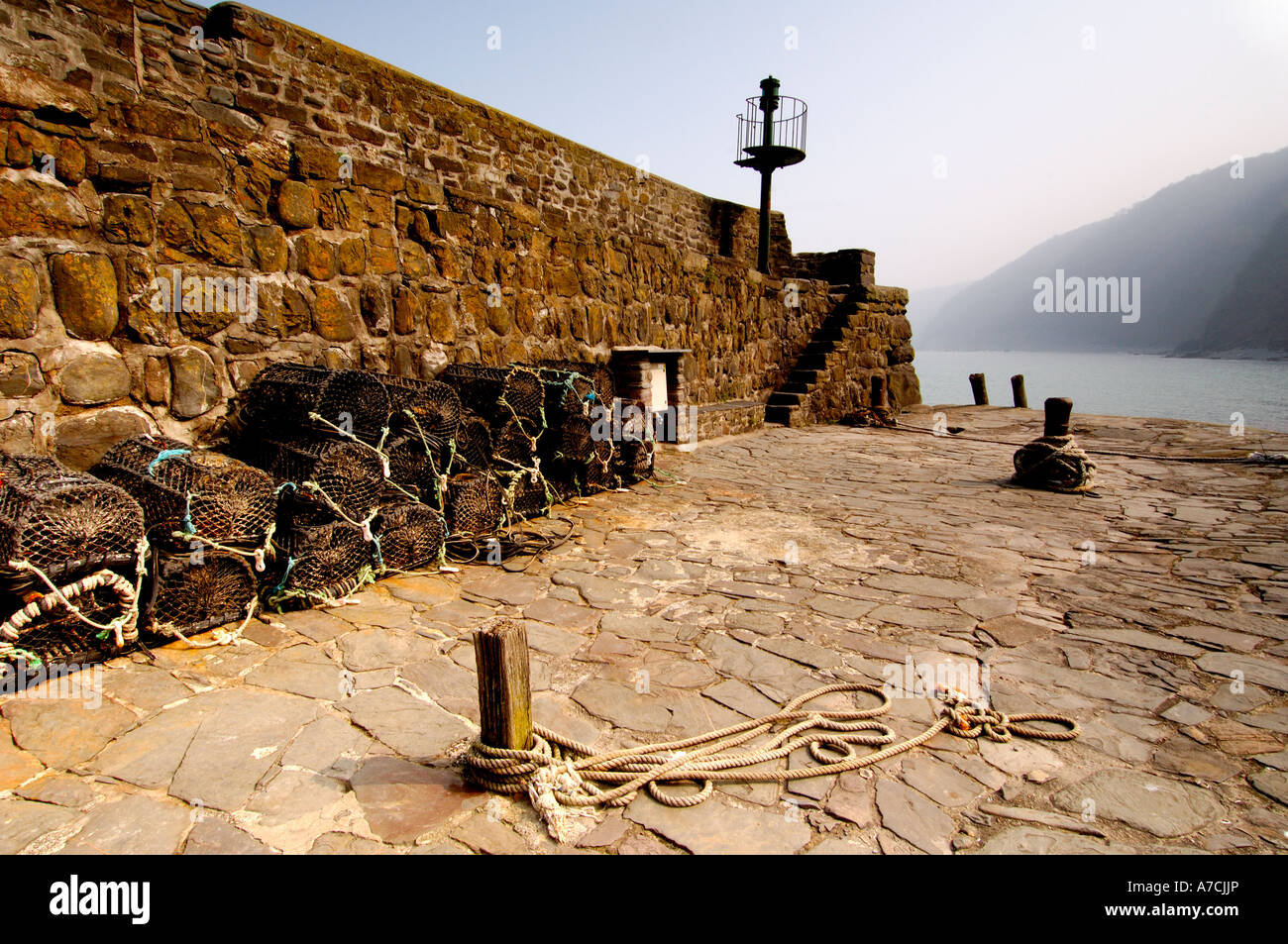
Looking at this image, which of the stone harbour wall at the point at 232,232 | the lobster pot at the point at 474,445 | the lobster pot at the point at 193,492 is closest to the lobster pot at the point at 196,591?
the lobster pot at the point at 193,492

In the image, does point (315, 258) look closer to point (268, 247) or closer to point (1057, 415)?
point (268, 247)

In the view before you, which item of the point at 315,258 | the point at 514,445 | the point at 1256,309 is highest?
the point at 1256,309

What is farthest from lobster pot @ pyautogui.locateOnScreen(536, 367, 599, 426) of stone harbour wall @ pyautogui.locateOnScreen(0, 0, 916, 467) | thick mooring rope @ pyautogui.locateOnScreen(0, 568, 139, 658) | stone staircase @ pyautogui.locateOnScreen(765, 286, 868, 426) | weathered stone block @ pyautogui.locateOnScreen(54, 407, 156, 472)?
stone staircase @ pyautogui.locateOnScreen(765, 286, 868, 426)

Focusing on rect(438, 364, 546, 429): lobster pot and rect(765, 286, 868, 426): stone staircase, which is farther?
rect(765, 286, 868, 426): stone staircase

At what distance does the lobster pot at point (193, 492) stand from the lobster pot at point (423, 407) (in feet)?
3.49

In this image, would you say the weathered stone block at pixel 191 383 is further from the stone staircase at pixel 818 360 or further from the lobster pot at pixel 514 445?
the stone staircase at pixel 818 360

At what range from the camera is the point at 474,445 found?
5.09m

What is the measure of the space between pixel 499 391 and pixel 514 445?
43 cm

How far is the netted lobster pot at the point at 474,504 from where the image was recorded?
4621 mm

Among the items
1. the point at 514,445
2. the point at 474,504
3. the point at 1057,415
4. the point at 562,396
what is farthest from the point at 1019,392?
the point at 474,504

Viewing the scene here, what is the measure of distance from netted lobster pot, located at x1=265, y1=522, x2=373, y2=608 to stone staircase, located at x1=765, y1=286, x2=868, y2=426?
9210 mm

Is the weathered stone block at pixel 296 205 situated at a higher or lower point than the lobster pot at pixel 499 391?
higher

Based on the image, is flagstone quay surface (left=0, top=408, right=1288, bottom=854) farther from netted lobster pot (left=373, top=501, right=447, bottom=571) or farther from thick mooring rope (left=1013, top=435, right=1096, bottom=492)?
thick mooring rope (left=1013, top=435, right=1096, bottom=492)

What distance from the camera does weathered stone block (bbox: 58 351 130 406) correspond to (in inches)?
143
